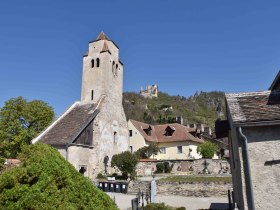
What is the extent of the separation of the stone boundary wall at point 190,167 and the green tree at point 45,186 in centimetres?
2936

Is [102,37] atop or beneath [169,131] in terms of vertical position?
atop

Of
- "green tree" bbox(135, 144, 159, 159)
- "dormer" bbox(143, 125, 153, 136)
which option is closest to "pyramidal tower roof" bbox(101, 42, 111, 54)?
"green tree" bbox(135, 144, 159, 159)

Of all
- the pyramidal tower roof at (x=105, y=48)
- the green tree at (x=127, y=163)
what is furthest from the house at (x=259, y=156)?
the pyramidal tower roof at (x=105, y=48)

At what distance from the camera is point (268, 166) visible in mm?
8898

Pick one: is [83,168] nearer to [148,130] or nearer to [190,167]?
[190,167]

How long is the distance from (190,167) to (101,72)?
55.6ft

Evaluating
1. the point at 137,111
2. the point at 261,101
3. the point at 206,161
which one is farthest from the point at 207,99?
the point at 261,101

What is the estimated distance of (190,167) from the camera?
35.1m

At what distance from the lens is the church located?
2839 cm

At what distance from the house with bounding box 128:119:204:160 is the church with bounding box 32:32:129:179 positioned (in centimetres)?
718

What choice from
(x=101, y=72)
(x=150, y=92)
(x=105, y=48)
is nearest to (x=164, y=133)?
(x=101, y=72)

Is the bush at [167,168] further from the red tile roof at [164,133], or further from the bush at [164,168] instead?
the red tile roof at [164,133]

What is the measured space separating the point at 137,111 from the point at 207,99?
67.1 meters

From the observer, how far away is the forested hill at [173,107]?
9310cm
